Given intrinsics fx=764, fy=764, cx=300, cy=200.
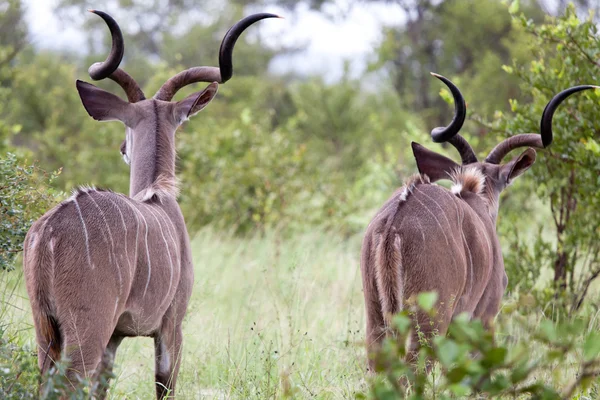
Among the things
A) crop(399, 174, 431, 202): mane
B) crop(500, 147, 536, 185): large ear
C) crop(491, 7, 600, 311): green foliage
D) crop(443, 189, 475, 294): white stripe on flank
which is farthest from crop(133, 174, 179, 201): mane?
crop(491, 7, 600, 311): green foliage

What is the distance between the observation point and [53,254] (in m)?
2.57

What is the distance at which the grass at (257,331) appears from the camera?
357 cm

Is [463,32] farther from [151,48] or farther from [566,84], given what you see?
[151,48]

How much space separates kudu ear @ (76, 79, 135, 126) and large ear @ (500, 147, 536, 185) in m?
2.17

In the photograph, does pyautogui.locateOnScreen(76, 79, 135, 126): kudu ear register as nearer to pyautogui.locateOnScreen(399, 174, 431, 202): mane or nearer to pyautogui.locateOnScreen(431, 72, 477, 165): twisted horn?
pyautogui.locateOnScreen(399, 174, 431, 202): mane

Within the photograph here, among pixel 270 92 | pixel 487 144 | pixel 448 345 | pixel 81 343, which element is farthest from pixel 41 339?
pixel 270 92

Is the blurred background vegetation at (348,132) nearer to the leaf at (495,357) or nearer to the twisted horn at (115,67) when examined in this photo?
the twisted horn at (115,67)

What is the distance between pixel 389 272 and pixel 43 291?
1394 mm

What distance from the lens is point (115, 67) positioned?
13.1 feet

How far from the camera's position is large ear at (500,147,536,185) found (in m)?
4.43

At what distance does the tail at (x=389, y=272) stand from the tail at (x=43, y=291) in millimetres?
1337

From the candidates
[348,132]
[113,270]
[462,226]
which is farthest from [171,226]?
[348,132]

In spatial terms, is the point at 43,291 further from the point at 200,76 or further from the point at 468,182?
the point at 468,182

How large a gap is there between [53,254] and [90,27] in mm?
26147
